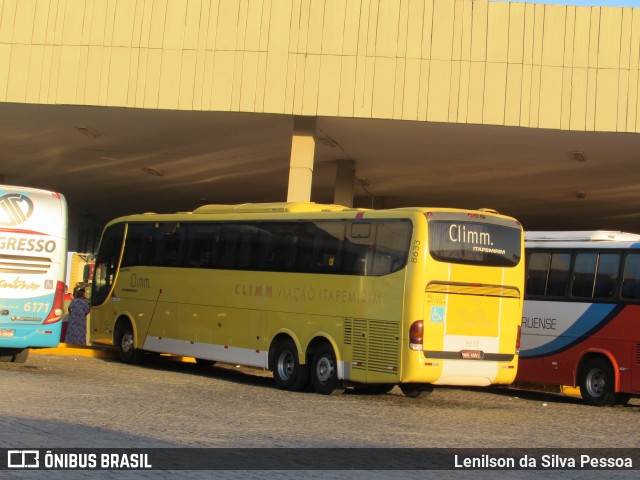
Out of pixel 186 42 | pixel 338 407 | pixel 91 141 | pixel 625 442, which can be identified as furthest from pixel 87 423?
pixel 91 141

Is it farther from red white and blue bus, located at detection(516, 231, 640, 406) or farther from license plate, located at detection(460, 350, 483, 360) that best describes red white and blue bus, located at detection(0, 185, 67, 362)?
red white and blue bus, located at detection(516, 231, 640, 406)

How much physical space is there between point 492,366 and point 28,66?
39.5ft

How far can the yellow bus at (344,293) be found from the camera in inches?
656

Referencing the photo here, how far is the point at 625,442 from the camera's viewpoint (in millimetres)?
12797

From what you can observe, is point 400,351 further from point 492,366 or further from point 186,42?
point 186,42

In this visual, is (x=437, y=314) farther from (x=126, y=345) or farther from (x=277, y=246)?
(x=126, y=345)

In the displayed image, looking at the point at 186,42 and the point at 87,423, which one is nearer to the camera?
the point at 87,423

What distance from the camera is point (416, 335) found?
53.9ft

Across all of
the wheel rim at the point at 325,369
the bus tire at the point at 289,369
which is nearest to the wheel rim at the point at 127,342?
the bus tire at the point at 289,369

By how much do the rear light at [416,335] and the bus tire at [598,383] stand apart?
464 centimetres

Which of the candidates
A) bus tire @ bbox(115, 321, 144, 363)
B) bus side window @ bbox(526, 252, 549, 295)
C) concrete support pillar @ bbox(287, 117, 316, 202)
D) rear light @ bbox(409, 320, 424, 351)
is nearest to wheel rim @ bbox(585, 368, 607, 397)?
bus side window @ bbox(526, 252, 549, 295)

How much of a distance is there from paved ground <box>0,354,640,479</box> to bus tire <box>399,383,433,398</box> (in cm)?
16

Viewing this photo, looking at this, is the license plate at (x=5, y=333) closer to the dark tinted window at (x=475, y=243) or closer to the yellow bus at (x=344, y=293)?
the yellow bus at (x=344, y=293)

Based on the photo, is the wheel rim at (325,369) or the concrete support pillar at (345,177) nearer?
the wheel rim at (325,369)
